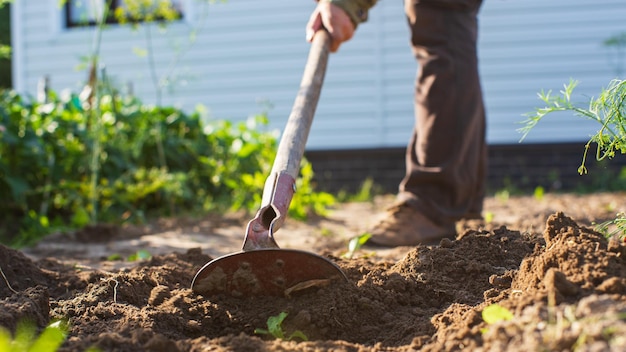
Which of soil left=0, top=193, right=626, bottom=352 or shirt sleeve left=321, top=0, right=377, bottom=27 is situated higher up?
shirt sleeve left=321, top=0, right=377, bottom=27

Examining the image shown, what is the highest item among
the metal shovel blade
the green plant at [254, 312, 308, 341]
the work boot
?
the metal shovel blade

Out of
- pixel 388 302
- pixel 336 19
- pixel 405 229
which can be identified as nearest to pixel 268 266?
pixel 388 302

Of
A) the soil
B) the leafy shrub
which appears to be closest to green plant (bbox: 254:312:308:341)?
the soil

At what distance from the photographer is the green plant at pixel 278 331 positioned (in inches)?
69.4

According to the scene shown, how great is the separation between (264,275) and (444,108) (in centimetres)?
162

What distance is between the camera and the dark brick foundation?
8023 mm

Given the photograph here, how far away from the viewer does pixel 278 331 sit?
69.5 inches

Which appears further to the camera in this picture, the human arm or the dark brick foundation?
the dark brick foundation

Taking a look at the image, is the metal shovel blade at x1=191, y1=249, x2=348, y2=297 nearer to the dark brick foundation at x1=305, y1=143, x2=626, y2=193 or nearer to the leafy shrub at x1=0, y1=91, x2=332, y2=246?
the leafy shrub at x1=0, y1=91, x2=332, y2=246

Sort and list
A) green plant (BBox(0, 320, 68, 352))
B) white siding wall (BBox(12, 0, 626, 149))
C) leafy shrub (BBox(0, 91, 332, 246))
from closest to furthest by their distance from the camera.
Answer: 1. green plant (BBox(0, 320, 68, 352))
2. leafy shrub (BBox(0, 91, 332, 246))
3. white siding wall (BBox(12, 0, 626, 149))

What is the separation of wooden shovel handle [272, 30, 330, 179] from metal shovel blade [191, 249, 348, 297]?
358 millimetres

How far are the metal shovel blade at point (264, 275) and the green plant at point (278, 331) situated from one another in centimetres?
16

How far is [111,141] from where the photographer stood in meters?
5.33

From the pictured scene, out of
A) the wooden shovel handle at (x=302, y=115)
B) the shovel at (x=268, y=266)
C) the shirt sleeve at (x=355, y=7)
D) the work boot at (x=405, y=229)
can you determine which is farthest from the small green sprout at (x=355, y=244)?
the shirt sleeve at (x=355, y=7)
